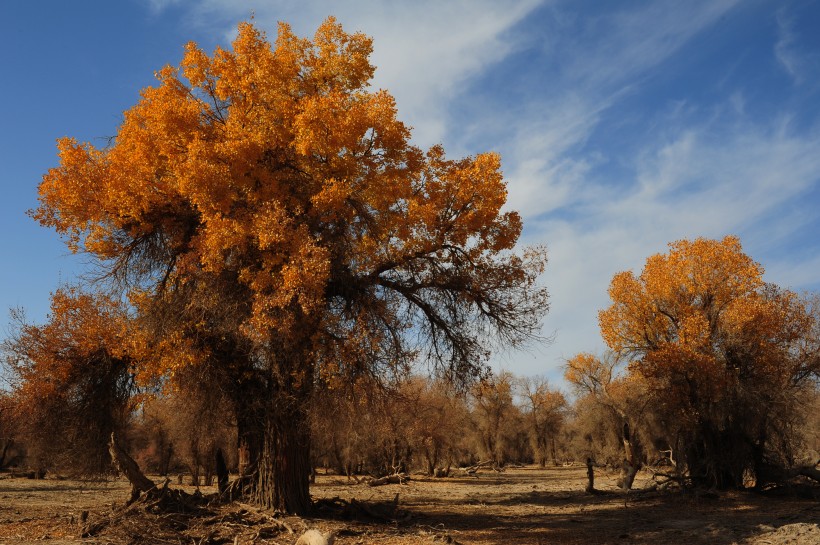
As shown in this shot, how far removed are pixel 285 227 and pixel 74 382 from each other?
8.27 meters

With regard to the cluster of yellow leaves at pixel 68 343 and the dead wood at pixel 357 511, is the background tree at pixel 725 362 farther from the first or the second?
the cluster of yellow leaves at pixel 68 343

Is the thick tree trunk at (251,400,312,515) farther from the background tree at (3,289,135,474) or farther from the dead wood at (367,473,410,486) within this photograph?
the dead wood at (367,473,410,486)

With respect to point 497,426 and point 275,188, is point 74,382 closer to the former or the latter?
point 275,188

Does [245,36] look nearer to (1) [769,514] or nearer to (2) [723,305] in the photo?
(1) [769,514]

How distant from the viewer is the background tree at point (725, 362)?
2336cm

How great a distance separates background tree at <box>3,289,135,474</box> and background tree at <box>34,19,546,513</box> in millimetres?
1987

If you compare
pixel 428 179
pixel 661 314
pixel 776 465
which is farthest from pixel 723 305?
pixel 428 179

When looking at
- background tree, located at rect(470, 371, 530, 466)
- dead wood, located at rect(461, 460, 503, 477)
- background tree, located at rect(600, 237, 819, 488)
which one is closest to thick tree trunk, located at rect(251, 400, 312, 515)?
background tree, located at rect(600, 237, 819, 488)

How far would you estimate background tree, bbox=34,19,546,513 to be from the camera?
14133 millimetres

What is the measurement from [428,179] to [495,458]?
43551 mm

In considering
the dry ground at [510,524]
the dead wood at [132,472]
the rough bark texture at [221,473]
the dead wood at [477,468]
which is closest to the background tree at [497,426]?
the dead wood at [477,468]

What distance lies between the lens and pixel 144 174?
14867 millimetres

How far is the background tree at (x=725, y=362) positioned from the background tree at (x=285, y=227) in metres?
10.1

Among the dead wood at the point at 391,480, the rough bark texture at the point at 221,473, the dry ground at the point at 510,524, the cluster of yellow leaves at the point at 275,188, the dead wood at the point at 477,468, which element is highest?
the cluster of yellow leaves at the point at 275,188
